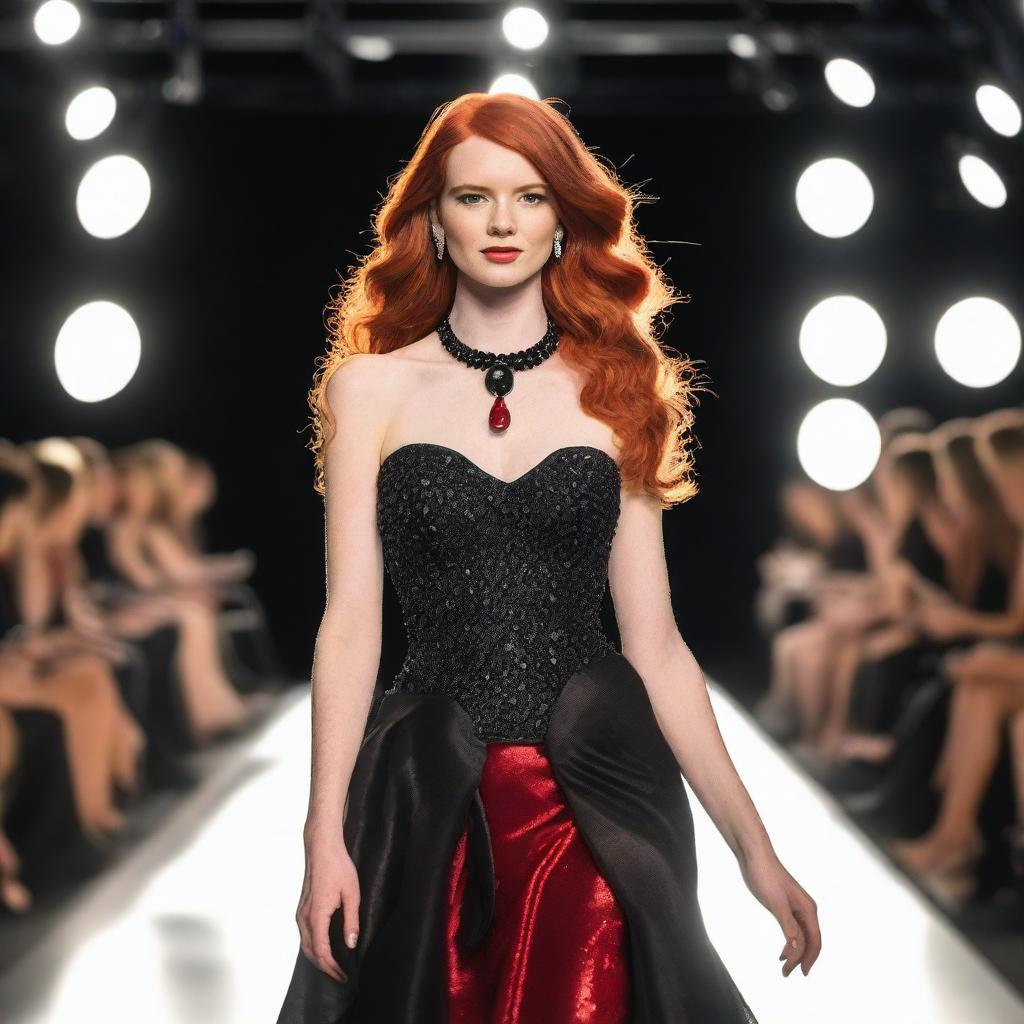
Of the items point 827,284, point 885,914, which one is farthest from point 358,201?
point 885,914

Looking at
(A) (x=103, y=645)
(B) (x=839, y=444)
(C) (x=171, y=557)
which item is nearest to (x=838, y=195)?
(B) (x=839, y=444)

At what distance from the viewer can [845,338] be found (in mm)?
7492

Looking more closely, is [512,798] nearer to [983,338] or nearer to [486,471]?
[486,471]

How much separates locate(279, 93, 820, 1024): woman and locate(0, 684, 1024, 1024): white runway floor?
2.31m

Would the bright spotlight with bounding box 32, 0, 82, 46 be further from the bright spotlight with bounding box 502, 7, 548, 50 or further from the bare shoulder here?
the bare shoulder

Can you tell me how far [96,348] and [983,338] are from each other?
12.1 ft

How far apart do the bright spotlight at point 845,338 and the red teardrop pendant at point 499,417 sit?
5.82 metres

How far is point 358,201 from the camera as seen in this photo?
8.18 metres

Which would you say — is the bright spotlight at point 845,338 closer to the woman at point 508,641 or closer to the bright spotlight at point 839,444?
the bright spotlight at point 839,444

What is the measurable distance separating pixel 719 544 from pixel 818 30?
3762mm

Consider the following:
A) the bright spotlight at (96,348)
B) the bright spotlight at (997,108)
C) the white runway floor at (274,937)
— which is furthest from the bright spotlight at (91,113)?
the bright spotlight at (997,108)

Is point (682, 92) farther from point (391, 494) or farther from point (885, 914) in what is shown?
point (391, 494)

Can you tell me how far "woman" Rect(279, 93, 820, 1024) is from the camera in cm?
168

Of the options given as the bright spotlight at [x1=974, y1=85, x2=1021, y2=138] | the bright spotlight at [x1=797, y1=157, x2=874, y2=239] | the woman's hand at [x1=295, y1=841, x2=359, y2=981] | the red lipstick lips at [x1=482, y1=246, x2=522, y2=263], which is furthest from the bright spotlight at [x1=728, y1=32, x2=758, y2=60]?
the woman's hand at [x1=295, y1=841, x2=359, y2=981]
